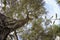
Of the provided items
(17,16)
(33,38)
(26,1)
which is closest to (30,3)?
(26,1)

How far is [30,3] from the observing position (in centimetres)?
1033

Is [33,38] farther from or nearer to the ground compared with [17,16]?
nearer to the ground

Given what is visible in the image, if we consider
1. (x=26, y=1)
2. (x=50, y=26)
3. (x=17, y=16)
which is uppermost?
(x=26, y=1)

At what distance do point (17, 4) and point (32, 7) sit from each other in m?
0.89

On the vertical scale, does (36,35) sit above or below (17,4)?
below

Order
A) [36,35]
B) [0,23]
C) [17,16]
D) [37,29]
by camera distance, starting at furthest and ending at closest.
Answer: [36,35]
[37,29]
[17,16]
[0,23]

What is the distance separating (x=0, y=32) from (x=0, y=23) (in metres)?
0.35

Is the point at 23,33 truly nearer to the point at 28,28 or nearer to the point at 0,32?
the point at 28,28

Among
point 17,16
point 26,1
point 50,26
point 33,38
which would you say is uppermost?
point 26,1

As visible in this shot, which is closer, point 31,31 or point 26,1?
point 26,1

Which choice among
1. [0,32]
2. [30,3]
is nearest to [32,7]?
[30,3]

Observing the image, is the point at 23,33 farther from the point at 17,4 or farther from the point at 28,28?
the point at 17,4

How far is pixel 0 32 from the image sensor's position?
7.46m

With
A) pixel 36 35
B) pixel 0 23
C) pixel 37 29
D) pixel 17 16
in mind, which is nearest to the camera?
pixel 0 23
